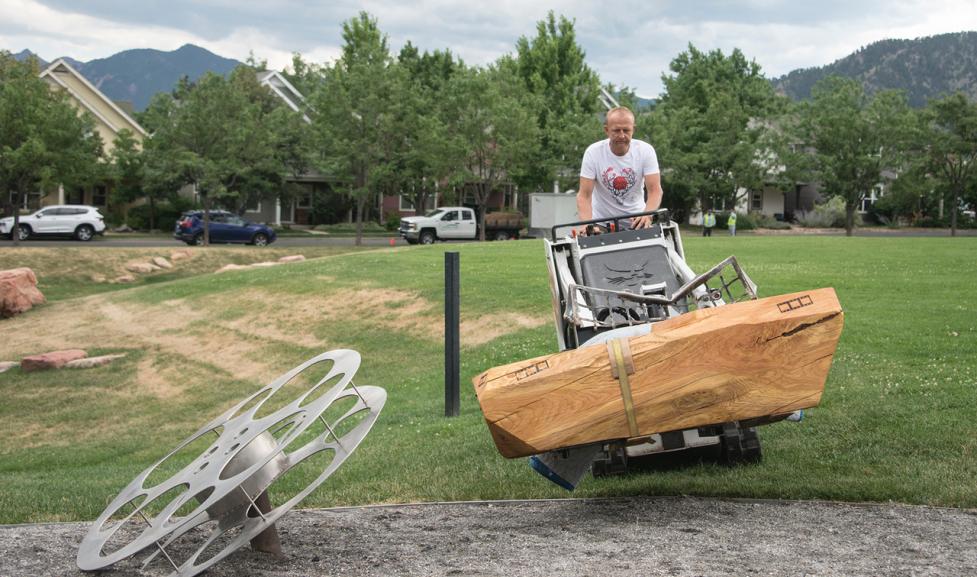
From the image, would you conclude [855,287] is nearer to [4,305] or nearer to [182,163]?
[4,305]

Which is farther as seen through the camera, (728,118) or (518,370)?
(728,118)

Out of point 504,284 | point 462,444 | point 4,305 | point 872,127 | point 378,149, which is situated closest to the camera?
point 462,444

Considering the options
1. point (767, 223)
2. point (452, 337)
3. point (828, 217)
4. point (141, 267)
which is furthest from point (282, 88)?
point (452, 337)

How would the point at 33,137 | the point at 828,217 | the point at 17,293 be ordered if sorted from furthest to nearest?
the point at 828,217 < the point at 33,137 < the point at 17,293

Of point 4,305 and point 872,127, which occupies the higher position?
point 872,127

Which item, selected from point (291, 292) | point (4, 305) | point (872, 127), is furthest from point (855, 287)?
point (872, 127)

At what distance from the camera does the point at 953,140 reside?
189ft

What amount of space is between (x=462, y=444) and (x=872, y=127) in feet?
178

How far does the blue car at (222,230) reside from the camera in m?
46.3

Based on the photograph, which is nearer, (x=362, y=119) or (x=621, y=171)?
(x=621, y=171)

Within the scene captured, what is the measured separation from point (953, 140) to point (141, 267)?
44.9 m

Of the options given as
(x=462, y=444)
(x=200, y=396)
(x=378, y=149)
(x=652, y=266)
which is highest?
(x=378, y=149)

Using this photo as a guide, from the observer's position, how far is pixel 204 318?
22.0 metres

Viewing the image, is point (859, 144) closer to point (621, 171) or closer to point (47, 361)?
point (47, 361)
